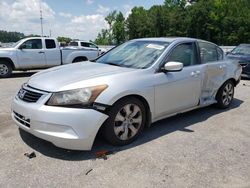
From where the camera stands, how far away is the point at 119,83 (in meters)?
4.14

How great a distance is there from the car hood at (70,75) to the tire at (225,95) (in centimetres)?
262

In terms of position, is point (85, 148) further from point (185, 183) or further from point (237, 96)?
point (237, 96)

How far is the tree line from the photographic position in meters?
57.5

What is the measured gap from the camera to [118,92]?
4.07 meters

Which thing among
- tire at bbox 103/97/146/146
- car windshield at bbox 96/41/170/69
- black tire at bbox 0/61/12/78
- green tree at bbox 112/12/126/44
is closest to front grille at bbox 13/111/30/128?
tire at bbox 103/97/146/146

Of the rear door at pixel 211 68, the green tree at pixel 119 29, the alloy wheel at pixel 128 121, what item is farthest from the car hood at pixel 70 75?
the green tree at pixel 119 29

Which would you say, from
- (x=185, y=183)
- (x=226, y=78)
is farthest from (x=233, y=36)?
(x=185, y=183)

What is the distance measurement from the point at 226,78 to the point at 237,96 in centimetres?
195

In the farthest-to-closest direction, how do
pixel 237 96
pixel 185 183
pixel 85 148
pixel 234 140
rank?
pixel 237 96
pixel 234 140
pixel 85 148
pixel 185 183

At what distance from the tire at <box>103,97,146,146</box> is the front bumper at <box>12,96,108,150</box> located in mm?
219

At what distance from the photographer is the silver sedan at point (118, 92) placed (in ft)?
12.5

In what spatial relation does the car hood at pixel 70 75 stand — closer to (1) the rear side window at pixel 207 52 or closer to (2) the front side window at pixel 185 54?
(2) the front side window at pixel 185 54

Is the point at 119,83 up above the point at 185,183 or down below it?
above

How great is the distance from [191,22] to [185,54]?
6258cm
